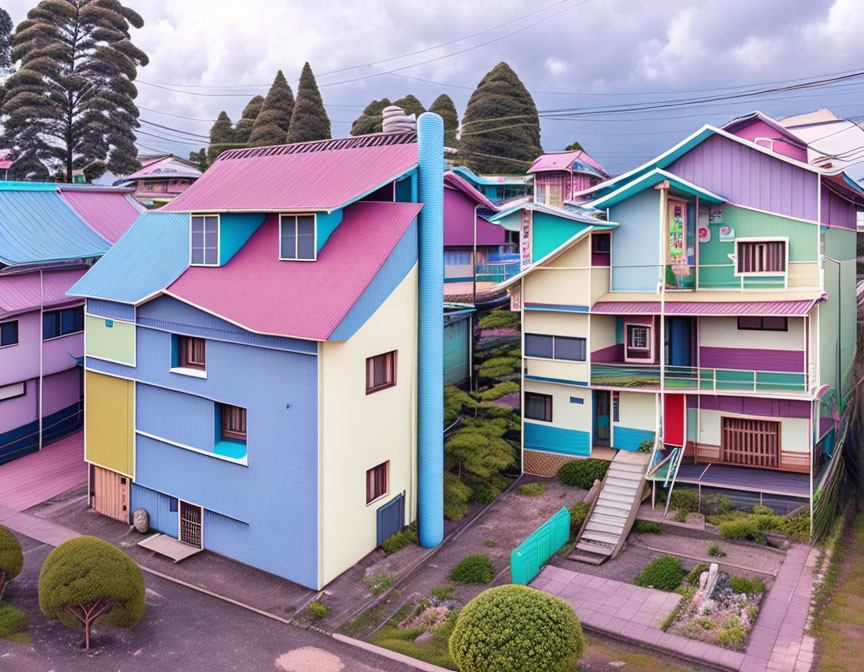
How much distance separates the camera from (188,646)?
1836cm

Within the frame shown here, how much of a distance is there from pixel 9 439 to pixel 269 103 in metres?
48.3

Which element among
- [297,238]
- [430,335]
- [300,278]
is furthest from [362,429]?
[297,238]

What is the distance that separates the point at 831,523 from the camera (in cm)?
2484

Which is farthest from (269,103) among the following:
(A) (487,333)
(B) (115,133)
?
(A) (487,333)

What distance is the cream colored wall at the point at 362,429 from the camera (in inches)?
808

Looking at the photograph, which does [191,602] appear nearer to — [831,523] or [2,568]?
[2,568]

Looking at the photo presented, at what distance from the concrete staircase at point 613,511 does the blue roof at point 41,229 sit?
23.7 m

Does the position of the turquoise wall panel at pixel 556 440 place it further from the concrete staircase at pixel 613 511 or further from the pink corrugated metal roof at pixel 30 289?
the pink corrugated metal roof at pixel 30 289

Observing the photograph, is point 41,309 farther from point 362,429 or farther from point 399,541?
point 399,541

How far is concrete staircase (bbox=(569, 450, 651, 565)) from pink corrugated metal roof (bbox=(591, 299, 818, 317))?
207 inches

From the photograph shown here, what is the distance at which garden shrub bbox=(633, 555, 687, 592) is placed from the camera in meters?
21.0

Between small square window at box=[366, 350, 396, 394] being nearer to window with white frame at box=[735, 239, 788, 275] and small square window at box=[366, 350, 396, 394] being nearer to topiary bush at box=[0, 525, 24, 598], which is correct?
topiary bush at box=[0, 525, 24, 598]

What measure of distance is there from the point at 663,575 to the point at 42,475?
890 inches

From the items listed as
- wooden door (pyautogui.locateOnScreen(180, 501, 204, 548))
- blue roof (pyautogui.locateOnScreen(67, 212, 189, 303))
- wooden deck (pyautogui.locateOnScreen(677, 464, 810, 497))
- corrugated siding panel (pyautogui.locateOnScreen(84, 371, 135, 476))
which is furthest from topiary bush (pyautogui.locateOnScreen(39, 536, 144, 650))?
wooden deck (pyautogui.locateOnScreen(677, 464, 810, 497))
